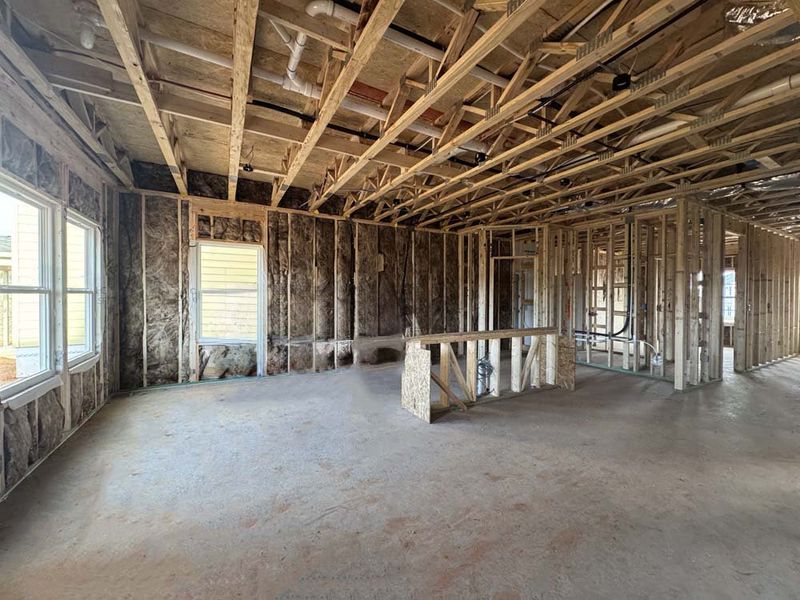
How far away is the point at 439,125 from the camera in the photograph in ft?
10.6

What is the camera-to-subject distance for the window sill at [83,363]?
128 inches

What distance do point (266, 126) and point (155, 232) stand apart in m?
3.01

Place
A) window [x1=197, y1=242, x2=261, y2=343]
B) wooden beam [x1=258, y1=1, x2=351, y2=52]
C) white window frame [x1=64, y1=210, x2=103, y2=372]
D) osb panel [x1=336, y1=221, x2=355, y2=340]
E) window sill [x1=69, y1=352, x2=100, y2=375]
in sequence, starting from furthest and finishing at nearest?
osb panel [x1=336, y1=221, x2=355, y2=340] → window [x1=197, y1=242, x2=261, y2=343] → white window frame [x1=64, y1=210, x2=103, y2=372] → window sill [x1=69, y1=352, x2=100, y2=375] → wooden beam [x1=258, y1=1, x2=351, y2=52]

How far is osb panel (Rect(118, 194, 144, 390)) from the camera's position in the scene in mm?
4578

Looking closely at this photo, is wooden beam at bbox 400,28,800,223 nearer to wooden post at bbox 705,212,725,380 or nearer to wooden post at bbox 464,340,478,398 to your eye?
wooden post at bbox 464,340,478,398

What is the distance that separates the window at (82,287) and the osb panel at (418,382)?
3.56 m

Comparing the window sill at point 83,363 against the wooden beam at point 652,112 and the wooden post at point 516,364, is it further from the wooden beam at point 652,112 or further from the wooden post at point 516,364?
the wooden post at point 516,364

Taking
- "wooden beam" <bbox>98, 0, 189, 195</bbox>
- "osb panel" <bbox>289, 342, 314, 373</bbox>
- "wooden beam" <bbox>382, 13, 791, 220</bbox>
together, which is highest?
"wooden beam" <bbox>98, 0, 189, 195</bbox>

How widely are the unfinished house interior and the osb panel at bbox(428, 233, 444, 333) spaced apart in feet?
5.15

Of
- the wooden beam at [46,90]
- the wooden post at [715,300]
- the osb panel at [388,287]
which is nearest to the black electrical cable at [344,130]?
the wooden beam at [46,90]

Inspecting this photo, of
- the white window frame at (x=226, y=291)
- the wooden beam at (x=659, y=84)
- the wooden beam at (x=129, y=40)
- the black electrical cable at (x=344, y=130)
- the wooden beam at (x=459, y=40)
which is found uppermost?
the black electrical cable at (x=344, y=130)

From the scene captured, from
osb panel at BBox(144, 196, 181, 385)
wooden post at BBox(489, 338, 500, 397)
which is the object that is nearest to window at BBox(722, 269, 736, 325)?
wooden post at BBox(489, 338, 500, 397)

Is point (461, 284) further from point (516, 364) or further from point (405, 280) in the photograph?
point (516, 364)

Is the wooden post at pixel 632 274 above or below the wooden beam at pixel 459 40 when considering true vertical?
below
